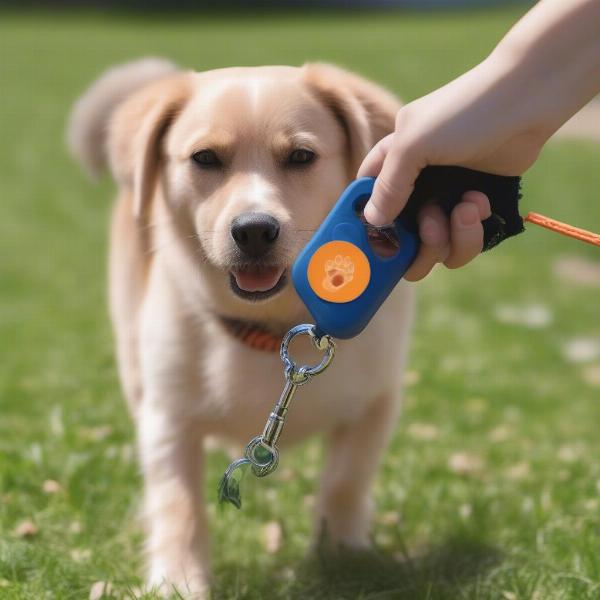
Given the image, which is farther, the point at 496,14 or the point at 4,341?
the point at 496,14

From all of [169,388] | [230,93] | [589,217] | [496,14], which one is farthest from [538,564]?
[496,14]

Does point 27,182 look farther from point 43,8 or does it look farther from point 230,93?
point 43,8

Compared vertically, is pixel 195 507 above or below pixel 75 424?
above

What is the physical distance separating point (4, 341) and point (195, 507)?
2488 millimetres

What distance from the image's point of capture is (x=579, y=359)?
4.77 meters

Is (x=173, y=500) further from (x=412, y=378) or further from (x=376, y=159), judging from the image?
(x=412, y=378)

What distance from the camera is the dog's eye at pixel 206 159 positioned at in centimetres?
240

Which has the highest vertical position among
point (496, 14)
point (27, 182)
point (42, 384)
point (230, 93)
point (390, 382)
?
point (230, 93)

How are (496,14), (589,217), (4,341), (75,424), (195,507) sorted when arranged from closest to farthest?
1. (195,507)
2. (75,424)
3. (4,341)
4. (589,217)
5. (496,14)

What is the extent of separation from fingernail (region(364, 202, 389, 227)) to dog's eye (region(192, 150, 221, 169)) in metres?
0.69

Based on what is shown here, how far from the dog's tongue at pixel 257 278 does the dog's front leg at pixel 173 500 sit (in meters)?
0.54

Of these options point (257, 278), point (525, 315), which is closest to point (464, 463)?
point (257, 278)

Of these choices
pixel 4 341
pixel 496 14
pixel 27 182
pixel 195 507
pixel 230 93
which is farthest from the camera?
pixel 496 14

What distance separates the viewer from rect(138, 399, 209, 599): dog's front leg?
8.11 feet
